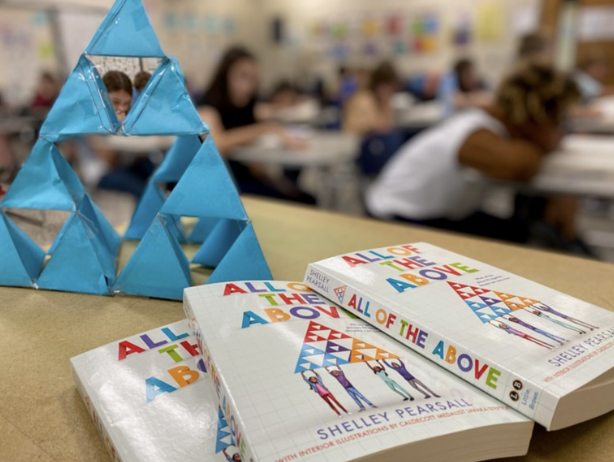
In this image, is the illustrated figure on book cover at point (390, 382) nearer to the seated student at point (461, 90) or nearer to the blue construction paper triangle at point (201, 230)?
the blue construction paper triangle at point (201, 230)

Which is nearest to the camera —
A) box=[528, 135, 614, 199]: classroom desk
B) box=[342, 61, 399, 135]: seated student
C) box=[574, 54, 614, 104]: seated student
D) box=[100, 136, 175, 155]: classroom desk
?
box=[528, 135, 614, 199]: classroom desk

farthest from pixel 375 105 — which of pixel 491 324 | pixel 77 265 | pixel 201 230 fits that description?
pixel 491 324

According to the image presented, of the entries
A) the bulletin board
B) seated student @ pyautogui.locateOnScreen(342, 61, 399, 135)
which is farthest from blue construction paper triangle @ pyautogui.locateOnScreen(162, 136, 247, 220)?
the bulletin board

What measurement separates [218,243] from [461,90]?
509 centimetres

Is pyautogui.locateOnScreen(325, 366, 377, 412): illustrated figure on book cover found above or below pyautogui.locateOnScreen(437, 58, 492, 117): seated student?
below

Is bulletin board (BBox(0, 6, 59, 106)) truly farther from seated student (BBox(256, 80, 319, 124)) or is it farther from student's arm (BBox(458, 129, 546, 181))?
student's arm (BBox(458, 129, 546, 181))

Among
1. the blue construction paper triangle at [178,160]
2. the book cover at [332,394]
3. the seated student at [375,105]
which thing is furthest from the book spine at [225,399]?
the seated student at [375,105]

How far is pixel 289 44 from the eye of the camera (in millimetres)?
8016

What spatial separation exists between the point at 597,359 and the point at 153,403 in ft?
1.27

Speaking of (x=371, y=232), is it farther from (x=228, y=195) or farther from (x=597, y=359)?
(x=597, y=359)

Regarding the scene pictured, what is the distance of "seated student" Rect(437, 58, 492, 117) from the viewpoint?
14.2ft

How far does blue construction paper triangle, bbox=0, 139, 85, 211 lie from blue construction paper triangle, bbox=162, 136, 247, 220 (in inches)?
6.3

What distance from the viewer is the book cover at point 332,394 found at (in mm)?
358

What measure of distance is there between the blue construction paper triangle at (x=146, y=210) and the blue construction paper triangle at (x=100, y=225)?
1.3 inches
